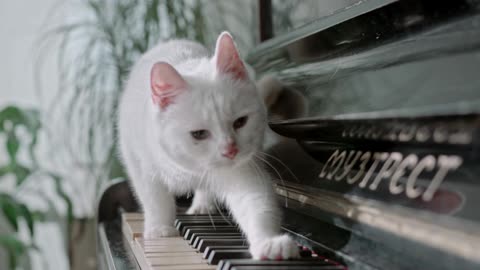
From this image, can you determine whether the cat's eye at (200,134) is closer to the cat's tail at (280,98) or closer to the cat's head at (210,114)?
the cat's head at (210,114)

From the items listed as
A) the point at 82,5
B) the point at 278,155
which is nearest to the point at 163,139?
the point at 278,155

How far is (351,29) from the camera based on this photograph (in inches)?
33.8

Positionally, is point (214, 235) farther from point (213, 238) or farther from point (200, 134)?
point (200, 134)

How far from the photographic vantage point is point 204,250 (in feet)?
2.77

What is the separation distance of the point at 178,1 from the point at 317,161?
157 cm

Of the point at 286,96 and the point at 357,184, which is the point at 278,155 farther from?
the point at 357,184

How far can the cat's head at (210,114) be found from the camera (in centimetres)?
92

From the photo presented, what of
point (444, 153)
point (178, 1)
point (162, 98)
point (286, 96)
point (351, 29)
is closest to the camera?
point (444, 153)

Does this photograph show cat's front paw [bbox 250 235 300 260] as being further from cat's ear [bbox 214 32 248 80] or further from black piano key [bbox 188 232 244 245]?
cat's ear [bbox 214 32 248 80]

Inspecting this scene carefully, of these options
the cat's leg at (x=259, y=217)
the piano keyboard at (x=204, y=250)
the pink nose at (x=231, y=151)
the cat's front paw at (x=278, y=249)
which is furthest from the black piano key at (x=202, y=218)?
the cat's front paw at (x=278, y=249)

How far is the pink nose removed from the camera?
35.6 inches

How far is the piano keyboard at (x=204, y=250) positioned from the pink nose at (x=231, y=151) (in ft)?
0.40

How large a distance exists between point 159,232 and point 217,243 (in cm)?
27

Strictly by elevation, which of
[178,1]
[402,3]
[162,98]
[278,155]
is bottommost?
[278,155]
